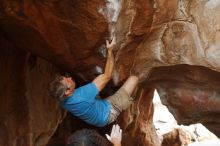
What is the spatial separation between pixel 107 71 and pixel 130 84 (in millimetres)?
476

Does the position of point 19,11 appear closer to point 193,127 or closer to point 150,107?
point 150,107

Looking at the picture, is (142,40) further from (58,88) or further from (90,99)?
(58,88)

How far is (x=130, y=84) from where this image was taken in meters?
4.80

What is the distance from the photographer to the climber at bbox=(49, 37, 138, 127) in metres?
4.13

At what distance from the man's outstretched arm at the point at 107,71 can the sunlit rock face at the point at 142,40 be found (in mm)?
104

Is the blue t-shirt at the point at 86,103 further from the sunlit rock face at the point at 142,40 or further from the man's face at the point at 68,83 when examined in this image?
the sunlit rock face at the point at 142,40

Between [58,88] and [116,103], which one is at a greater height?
[58,88]

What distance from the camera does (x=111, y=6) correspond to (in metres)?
4.12

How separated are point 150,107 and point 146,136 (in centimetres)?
61

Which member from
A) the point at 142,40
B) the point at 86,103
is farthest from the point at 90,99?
the point at 142,40

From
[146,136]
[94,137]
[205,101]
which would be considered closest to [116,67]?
[205,101]

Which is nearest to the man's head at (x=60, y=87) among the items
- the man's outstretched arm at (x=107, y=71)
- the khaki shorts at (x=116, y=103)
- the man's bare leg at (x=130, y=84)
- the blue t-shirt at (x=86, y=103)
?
the blue t-shirt at (x=86, y=103)

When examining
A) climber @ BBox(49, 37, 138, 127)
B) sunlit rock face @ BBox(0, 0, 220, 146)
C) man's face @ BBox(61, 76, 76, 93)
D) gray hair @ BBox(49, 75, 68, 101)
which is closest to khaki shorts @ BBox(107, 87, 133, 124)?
climber @ BBox(49, 37, 138, 127)

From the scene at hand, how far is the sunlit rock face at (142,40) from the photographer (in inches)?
166
